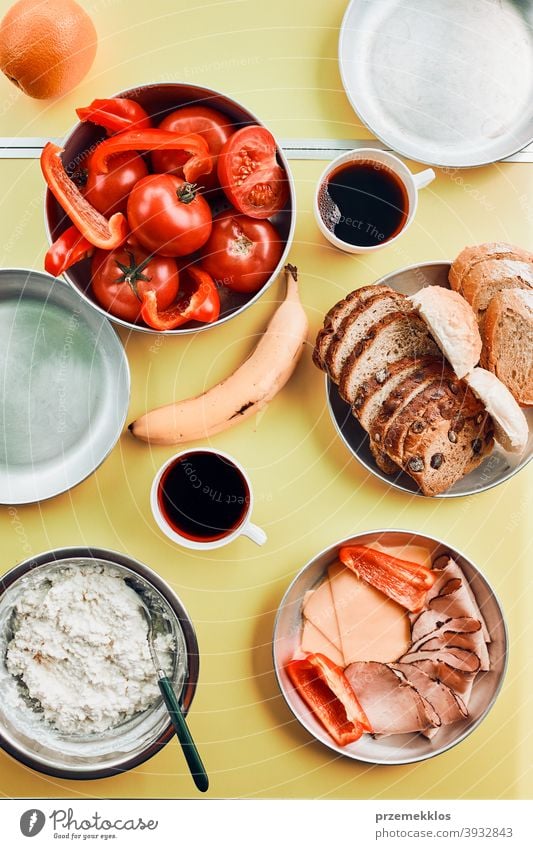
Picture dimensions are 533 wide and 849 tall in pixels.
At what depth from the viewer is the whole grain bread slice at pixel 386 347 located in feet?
2.75

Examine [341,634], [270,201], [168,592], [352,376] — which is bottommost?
[341,634]

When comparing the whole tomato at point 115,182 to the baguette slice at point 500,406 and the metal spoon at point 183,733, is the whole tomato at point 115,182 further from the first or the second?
the metal spoon at point 183,733

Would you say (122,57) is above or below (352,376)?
above

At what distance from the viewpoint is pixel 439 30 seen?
3.10ft

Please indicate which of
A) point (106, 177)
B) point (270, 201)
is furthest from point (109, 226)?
point (270, 201)

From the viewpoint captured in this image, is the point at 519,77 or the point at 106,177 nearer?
the point at 106,177

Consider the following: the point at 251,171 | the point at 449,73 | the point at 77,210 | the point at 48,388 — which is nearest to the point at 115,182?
the point at 77,210

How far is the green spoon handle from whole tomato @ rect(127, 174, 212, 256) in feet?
1.68

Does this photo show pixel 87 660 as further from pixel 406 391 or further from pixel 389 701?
pixel 406 391

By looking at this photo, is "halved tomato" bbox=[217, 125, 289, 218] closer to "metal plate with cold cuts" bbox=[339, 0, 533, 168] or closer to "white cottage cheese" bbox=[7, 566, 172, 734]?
"metal plate with cold cuts" bbox=[339, 0, 533, 168]

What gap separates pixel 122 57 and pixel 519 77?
53 cm

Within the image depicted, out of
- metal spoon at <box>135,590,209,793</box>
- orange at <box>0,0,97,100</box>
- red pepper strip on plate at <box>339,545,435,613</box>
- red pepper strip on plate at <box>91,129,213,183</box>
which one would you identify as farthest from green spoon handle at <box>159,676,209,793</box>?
orange at <box>0,0,97,100</box>

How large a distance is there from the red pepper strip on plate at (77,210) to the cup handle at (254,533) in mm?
366

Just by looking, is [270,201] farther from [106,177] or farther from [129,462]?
[129,462]
